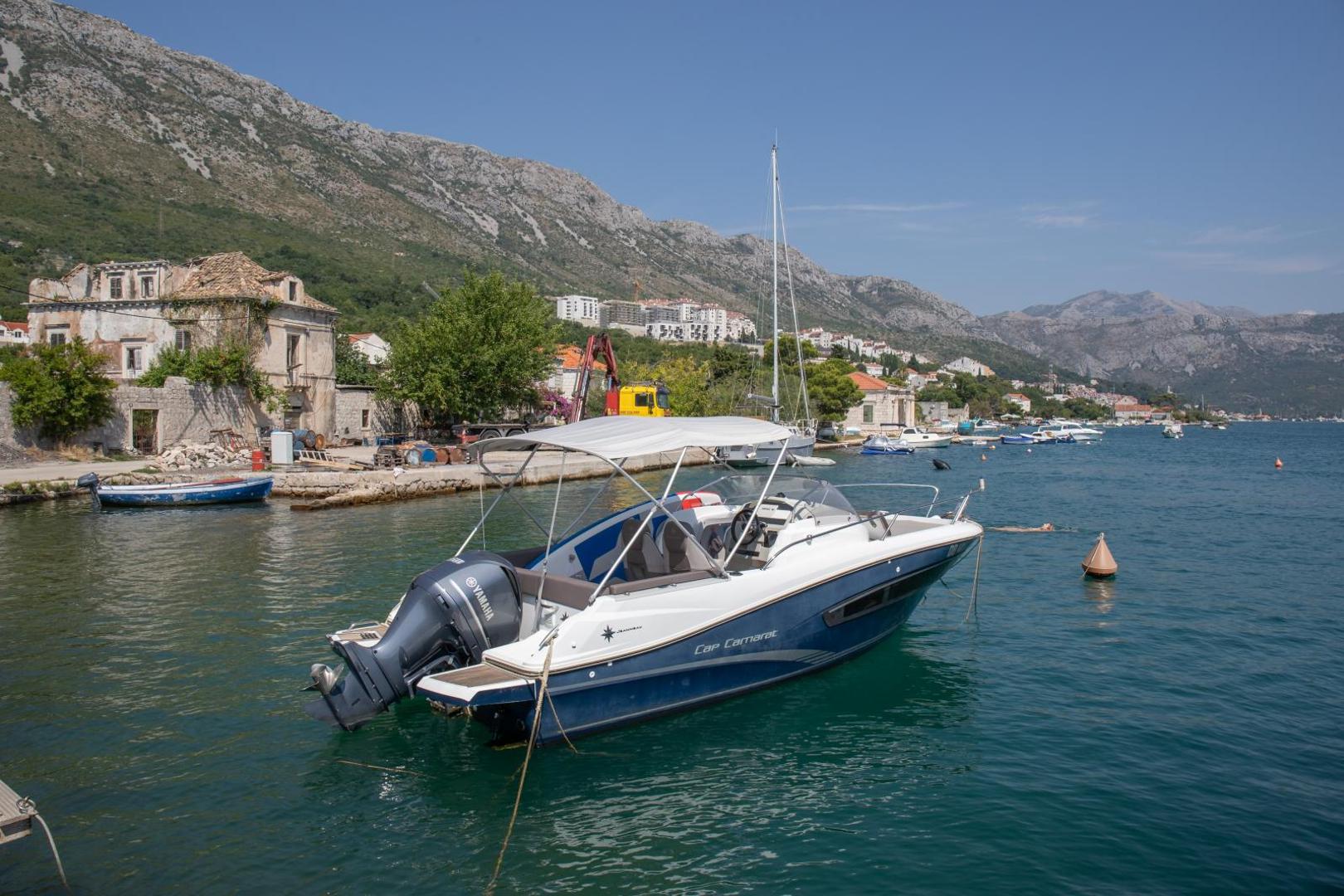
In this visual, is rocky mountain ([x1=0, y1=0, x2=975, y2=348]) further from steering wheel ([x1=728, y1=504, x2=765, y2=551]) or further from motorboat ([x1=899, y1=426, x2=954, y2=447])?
steering wheel ([x1=728, y1=504, x2=765, y2=551])

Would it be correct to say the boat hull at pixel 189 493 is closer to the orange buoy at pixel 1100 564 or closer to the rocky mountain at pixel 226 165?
the orange buoy at pixel 1100 564

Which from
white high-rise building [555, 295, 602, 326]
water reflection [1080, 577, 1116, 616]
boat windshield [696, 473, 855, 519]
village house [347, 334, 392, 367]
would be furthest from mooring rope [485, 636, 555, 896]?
white high-rise building [555, 295, 602, 326]

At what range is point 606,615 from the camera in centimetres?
807

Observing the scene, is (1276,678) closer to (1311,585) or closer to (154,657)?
(1311,585)

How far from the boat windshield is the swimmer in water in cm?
1257

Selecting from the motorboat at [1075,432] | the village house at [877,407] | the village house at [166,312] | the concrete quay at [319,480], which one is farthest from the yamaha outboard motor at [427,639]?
the village house at [877,407]

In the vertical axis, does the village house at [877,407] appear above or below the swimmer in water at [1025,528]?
above

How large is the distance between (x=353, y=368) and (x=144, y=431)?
46.8 ft

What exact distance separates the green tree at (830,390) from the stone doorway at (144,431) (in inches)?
2008

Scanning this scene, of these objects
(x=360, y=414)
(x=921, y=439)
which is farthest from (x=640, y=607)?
(x=921, y=439)

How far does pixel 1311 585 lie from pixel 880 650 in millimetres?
10893

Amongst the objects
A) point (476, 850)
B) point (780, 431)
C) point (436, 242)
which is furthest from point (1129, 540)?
point (436, 242)

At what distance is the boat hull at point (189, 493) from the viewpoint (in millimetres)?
23859

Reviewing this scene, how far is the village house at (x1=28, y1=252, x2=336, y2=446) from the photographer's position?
116 feet
